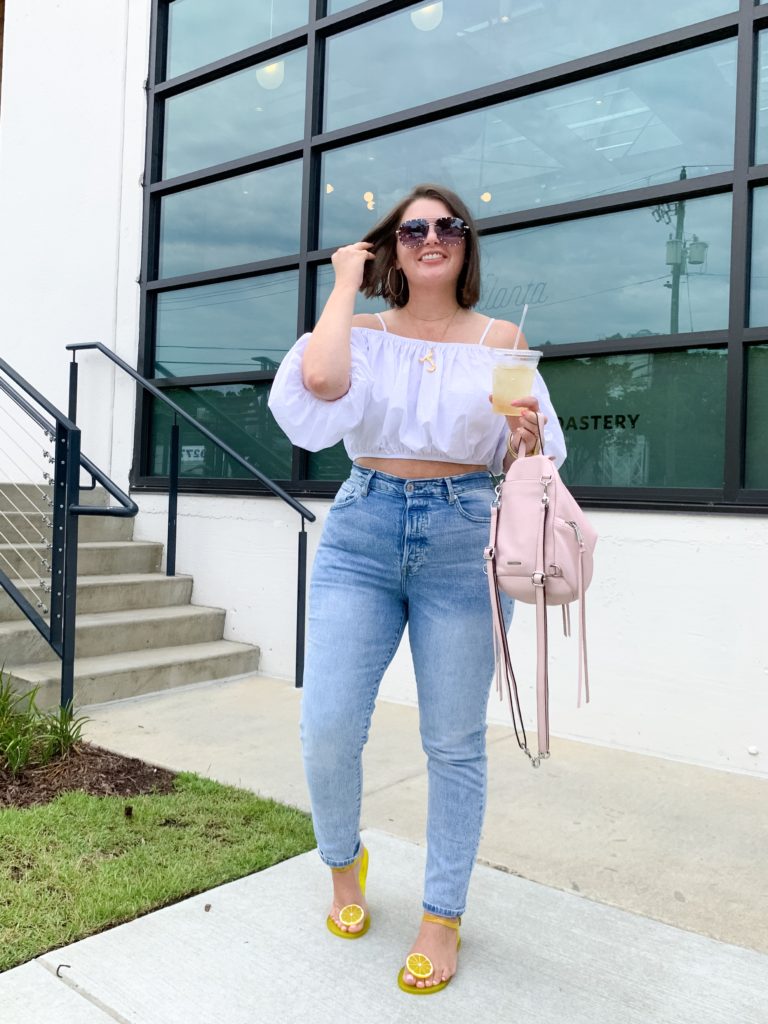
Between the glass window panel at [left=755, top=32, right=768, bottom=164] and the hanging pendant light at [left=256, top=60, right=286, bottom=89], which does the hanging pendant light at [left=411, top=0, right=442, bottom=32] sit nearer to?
the hanging pendant light at [left=256, top=60, right=286, bottom=89]

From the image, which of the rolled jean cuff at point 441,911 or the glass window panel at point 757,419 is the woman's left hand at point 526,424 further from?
the glass window panel at point 757,419

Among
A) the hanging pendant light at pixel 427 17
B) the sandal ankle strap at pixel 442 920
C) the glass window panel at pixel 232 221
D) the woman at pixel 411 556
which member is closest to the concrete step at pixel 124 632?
the glass window panel at pixel 232 221

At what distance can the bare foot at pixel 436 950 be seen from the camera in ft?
6.42

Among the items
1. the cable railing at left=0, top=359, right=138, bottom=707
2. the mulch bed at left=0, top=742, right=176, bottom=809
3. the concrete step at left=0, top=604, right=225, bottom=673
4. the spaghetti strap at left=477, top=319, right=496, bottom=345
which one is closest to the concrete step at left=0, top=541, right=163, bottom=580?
the cable railing at left=0, top=359, right=138, bottom=707

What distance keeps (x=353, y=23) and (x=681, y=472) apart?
3.27 meters

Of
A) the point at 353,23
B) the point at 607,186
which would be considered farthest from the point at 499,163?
the point at 353,23

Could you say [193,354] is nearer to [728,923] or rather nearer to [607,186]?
[607,186]

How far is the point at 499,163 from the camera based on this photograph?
14.9ft

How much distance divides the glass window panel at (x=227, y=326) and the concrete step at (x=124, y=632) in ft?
5.13

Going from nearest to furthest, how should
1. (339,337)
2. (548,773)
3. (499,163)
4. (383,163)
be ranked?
(339,337) < (548,773) < (499,163) < (383,163)

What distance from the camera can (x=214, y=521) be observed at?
5.50m

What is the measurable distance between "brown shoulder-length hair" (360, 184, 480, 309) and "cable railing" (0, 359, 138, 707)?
75.9 inches

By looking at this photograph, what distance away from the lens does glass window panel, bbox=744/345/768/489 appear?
12.0 ft

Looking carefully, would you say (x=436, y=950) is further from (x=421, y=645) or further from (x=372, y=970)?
(x=421, y=645)
